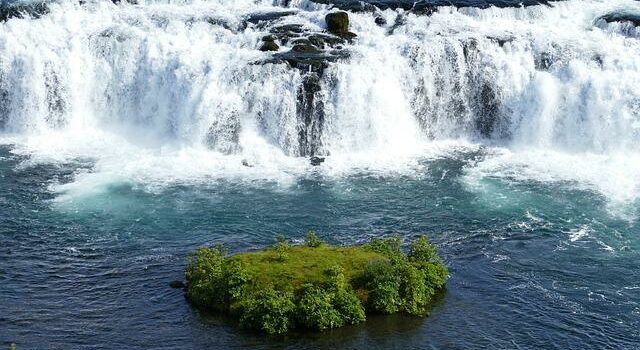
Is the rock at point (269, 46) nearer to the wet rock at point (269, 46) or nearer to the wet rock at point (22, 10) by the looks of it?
the wet rock at point (269, 46)

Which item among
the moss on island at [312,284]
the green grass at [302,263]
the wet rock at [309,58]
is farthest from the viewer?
the wet rock at [309,58]

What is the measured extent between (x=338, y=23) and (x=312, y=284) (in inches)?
1094

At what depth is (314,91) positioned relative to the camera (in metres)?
55.3

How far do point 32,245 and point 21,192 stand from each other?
6.53 m

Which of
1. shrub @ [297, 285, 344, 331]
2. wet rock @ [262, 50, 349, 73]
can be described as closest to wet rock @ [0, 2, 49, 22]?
wet rock @ [262, 50, 349, 73]

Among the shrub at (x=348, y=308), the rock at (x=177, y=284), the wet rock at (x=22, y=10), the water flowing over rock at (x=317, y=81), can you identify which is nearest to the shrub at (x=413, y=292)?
the shrub at (x=348, y=308)

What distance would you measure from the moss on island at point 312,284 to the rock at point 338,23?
23767mm

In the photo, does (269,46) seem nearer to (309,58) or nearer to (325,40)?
(309,58)

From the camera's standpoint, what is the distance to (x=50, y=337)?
1378 inches

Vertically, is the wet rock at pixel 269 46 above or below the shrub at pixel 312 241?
above

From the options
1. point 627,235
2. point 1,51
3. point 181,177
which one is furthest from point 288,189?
point 1,51

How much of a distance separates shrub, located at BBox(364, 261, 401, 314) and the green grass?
799 mm

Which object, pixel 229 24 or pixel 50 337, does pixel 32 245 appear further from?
pixel 229 24

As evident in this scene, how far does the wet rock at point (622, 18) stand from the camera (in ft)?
202
